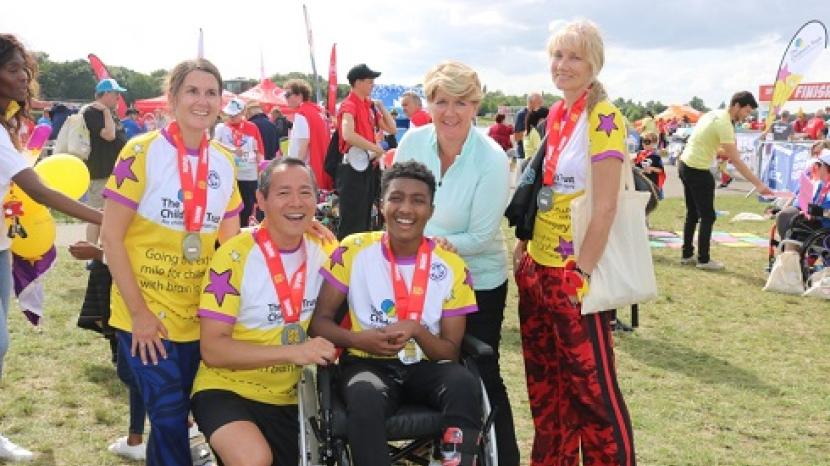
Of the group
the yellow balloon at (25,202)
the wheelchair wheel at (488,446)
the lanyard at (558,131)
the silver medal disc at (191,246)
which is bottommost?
the wheelchair wheel at (488,446)

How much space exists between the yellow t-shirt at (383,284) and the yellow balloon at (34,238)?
176 centimetres

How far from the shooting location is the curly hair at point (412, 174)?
3088 mm

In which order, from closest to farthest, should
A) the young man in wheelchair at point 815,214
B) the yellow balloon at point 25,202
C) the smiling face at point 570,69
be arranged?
the smiling face at point 570,69, the yellow balloon at point 25,202, the young man in wheelchair at point 815,214

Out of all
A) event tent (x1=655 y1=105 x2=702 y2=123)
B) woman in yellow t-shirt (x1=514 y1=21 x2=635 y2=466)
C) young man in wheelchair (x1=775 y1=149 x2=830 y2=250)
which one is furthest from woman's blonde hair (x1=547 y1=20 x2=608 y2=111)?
event tent (x1=655 y1=105 x2=702 y2=123)

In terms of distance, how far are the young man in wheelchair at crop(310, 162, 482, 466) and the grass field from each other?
1301 millimetres

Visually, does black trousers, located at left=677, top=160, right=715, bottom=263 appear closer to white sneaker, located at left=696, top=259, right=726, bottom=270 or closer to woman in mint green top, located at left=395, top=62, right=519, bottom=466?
white sneaker, located at left=696, top=259, right=726, bottom=270

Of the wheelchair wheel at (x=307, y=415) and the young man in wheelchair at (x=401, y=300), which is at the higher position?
the young man in wheelchair at (x=401, y=300)

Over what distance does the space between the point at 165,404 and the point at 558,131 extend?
1801mm

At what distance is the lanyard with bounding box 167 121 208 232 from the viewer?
2834 mm

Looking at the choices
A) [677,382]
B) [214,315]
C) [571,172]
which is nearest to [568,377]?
[571,172]

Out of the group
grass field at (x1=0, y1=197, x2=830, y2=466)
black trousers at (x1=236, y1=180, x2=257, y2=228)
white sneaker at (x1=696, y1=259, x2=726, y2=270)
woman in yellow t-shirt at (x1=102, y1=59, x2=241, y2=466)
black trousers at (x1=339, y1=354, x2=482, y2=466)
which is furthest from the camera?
white sneaker at (x1=696, y1=259, x2=726, y2=270)

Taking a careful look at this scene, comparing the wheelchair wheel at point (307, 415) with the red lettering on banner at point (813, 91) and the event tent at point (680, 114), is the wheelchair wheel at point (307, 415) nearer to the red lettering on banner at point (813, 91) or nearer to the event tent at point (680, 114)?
the red lettering on banner at point (813, 91)

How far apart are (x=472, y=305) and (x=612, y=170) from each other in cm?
76

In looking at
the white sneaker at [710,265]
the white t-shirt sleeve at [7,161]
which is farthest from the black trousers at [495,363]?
the white sneaker at [710,265]
